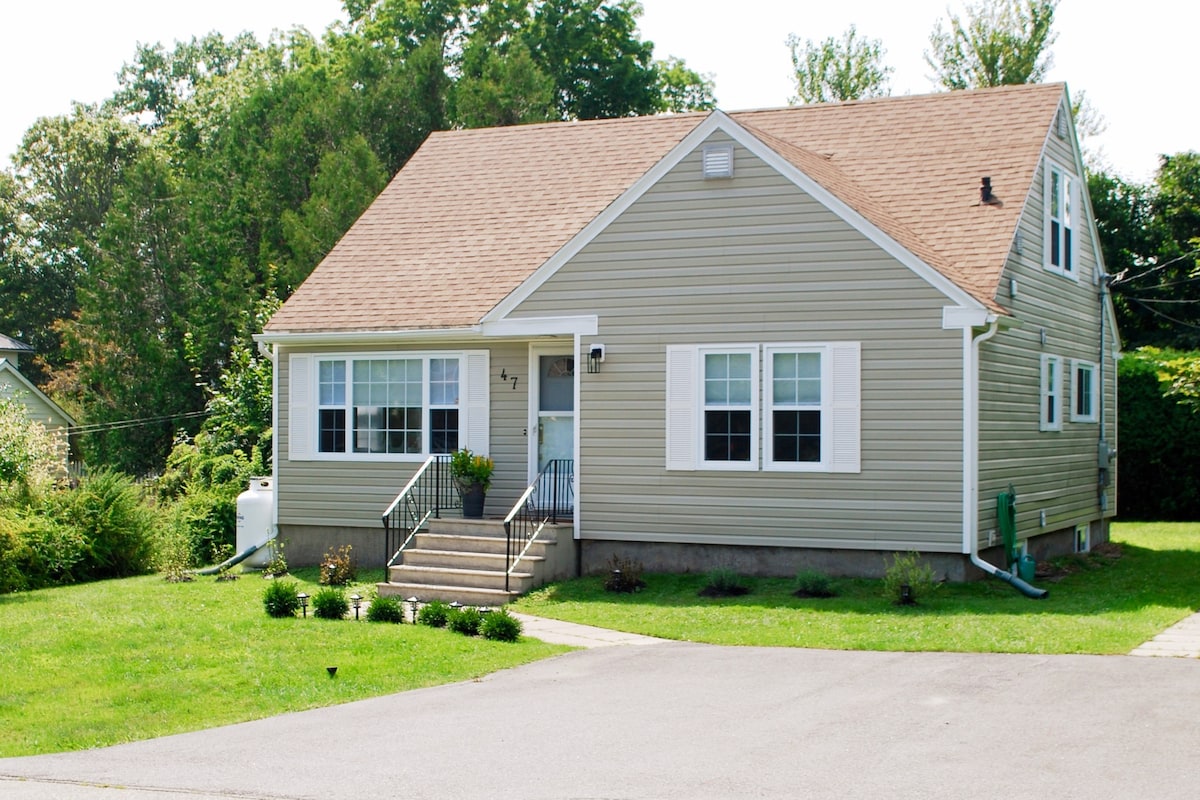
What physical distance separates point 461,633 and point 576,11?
103ft

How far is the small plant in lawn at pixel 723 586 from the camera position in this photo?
1502 centimetres

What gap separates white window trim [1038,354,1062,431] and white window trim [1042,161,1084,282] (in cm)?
127

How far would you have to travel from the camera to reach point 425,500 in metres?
17.8

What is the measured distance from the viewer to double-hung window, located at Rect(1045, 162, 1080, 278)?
1830 cm

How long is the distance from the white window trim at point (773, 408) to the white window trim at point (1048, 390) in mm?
3966

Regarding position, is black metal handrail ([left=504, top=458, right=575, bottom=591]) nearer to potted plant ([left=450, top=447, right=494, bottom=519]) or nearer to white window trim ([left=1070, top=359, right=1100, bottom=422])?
potted plant ([left=450, top=447, right=494, bottom=519])

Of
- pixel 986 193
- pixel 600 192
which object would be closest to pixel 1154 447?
pixel 986 193

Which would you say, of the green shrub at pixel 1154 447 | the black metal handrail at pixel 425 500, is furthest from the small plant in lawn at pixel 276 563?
the green shrub at pixel 1154 447

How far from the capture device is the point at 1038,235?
1781cm

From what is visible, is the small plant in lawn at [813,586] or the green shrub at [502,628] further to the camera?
the small plant in lawn at [813,586]

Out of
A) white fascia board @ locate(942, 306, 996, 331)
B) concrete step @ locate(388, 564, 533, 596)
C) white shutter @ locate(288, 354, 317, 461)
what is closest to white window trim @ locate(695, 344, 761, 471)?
white fascia board @ locate(942, 306, 996, 331)

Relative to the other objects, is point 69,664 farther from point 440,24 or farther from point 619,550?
point 440,24

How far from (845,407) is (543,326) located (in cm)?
392

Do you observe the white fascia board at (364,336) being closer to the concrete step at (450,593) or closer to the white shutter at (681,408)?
the white shutter at (681,408)
